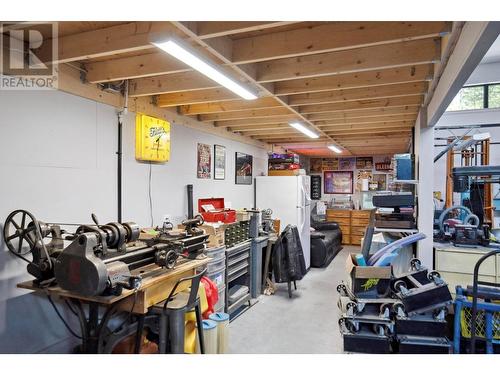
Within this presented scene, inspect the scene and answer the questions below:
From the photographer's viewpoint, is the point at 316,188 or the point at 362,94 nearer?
the point at 362,94

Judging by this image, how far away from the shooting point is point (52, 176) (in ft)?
7.89

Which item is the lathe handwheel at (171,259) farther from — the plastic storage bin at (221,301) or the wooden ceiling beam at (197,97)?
the wooden ceiling beam at (197,97)

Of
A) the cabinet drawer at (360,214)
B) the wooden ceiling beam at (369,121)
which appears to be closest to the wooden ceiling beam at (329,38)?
the wooden ceiling beam at (369,121)

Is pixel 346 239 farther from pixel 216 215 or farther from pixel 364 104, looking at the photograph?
pixel 216 215

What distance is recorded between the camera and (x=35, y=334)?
2.23m

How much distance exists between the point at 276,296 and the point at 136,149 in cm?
272

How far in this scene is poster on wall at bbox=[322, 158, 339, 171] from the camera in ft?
30.1

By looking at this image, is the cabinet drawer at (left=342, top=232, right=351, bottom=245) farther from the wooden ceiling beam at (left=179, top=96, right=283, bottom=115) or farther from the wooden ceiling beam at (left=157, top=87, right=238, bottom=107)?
the wooden ceiling beam at (left=157, top=87, right=238, bottom=107)

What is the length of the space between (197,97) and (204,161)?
4.02 feet

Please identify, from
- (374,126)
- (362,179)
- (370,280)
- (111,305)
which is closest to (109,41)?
(111,305)

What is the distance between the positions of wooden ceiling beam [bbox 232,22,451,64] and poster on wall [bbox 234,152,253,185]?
3.10 metres

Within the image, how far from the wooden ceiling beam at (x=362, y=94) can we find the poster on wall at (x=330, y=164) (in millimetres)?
6008

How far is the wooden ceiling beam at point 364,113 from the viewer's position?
3.81 metres

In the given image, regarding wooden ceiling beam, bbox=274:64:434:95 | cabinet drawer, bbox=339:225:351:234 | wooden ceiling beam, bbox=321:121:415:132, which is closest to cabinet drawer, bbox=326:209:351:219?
cabinet drawer, bbox=339:225:351:234
